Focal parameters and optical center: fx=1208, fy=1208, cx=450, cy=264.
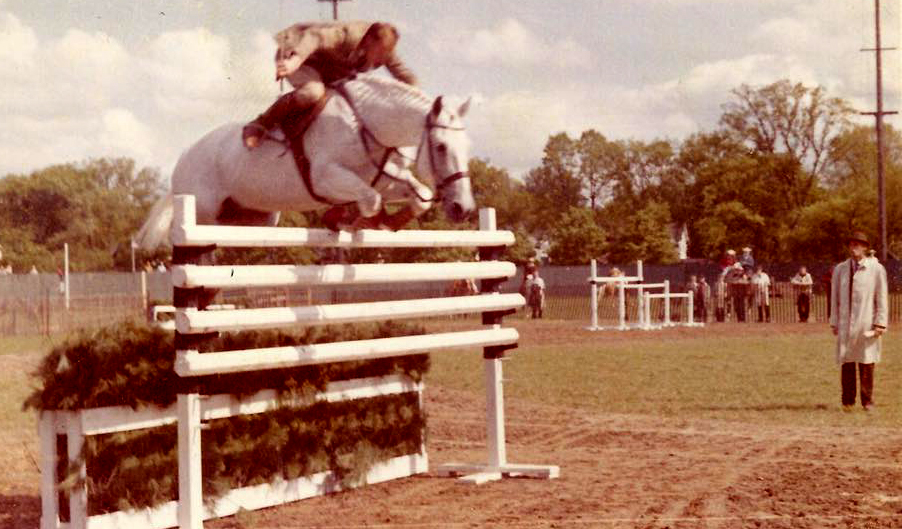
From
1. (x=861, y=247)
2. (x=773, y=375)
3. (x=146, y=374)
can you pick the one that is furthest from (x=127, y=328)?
(x=773, y=375)

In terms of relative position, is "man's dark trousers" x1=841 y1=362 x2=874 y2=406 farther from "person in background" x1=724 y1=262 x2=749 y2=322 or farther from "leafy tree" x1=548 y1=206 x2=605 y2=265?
"leafy tree" x1=548 y1=206 x2=605 y2=265

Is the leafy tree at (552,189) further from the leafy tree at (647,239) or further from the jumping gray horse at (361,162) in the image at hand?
the jumping gray horse at (361,162)

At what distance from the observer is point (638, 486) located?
24.7 ft

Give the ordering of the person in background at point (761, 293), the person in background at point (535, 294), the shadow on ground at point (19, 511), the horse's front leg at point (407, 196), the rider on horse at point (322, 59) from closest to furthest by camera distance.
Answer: the shadow on ground at point (19, 511) → the rider on horse at point (322, 59) → the horse's front leg at point (407, 196) → the person in background at point (761, 293) → the person in background at point (535, 294)

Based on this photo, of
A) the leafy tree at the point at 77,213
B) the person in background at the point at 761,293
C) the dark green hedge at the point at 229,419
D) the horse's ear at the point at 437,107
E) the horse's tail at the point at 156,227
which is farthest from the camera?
the person in background at the point at 761,293

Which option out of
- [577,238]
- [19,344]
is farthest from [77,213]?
[577,238]

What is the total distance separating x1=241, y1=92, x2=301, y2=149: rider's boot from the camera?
23.0 feet

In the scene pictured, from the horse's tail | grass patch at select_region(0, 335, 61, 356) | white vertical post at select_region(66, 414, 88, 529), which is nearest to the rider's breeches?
the horse's tail

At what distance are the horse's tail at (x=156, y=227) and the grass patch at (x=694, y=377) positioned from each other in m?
3.16

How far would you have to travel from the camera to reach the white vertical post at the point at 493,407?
830 cm

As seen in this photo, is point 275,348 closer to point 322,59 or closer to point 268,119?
point 268,119

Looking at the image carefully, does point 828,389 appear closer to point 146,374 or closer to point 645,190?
point 146,374

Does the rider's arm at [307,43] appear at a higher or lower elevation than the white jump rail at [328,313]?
higher

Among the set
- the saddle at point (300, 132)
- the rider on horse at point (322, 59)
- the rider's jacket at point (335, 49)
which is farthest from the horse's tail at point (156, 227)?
the rider's jacket at point (335, 49)
